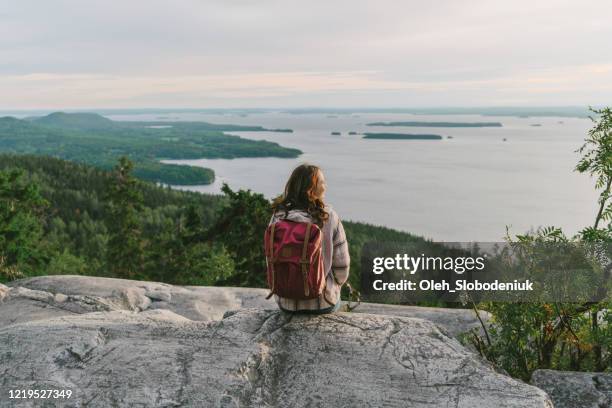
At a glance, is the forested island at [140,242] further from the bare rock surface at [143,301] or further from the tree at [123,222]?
the bare rock surface at [143,301]

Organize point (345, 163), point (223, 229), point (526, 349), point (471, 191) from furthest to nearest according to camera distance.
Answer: point (345, 163) < point (471, 191) < point (223, 229) < point (526, 349)

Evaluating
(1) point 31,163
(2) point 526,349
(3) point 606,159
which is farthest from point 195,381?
(1) point 31,163

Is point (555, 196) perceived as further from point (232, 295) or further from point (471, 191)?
point (232, 295)

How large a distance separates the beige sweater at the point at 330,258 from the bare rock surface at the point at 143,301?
11.4ft

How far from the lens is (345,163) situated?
6939 inches

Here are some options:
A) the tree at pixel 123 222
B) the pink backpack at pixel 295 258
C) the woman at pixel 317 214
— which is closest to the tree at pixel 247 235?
the tree at pixel 123 222

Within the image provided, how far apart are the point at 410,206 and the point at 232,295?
102480 millimetres

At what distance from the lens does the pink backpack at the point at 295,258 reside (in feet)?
18.6

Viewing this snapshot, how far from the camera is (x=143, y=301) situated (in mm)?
11742

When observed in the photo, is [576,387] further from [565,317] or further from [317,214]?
[317,214]

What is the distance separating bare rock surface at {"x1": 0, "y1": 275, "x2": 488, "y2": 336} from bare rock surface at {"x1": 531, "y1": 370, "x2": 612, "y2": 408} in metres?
2.56

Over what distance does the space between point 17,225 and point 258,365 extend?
26.8 meters

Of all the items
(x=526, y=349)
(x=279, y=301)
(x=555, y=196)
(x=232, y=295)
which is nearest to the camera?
(x=279, y=301)

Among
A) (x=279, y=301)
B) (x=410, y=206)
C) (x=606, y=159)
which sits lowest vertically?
(x=410, y=206)
